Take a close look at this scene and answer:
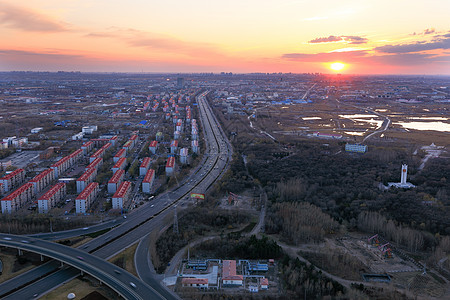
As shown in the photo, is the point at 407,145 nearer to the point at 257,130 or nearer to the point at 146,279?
the point at 257,130

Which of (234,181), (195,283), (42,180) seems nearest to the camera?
(195,283)

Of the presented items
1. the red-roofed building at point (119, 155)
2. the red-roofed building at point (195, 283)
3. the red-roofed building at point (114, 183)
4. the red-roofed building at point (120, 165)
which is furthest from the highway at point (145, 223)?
the red-roofed building at point (119, 155)

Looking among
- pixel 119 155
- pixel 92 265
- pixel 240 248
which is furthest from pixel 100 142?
pixel 240 248

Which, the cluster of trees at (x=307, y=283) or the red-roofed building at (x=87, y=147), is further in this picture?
the red-roofed building at (x=87, y=147)

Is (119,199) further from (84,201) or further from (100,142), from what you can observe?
(100,142)

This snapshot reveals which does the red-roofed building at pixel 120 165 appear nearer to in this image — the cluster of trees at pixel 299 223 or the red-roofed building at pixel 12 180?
the red-roofed building at pixel 12 180

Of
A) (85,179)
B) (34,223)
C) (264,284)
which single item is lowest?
(264,284)

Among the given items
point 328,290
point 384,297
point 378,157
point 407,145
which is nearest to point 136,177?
point 328,290
